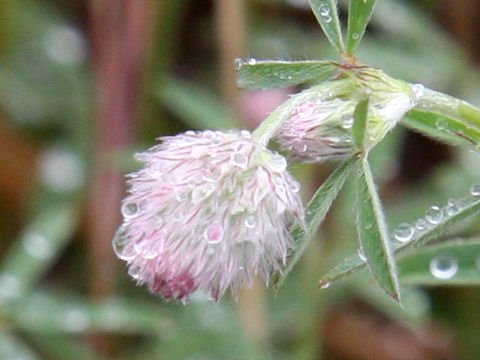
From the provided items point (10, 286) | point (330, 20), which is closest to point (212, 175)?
point (330, 20)

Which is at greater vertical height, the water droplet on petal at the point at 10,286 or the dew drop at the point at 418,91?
the dew drop at the point at 418,91

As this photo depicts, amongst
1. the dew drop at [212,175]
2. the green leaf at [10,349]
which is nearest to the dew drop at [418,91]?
the dew drop at [212,175]

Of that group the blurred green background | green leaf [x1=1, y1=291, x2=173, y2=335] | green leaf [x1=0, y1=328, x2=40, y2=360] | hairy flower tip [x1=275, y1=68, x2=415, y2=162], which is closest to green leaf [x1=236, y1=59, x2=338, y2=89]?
hairy flower tip [x1=275, y1=68, x2=415, y2=162]

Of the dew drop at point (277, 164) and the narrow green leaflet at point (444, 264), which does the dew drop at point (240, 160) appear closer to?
the dew drop at point (277, 164)

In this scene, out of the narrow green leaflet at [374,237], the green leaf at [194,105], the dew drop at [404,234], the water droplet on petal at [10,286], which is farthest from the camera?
the green leaf at [194,105]

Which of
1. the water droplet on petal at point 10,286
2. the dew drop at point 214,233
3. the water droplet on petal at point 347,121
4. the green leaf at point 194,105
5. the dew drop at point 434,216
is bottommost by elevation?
the water droplet on petal at point 10,286

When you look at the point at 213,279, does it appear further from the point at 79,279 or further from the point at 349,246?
the point at 79,279

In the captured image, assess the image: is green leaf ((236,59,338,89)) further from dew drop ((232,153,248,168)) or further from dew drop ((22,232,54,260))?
dew drop ((22,232,54,260))
